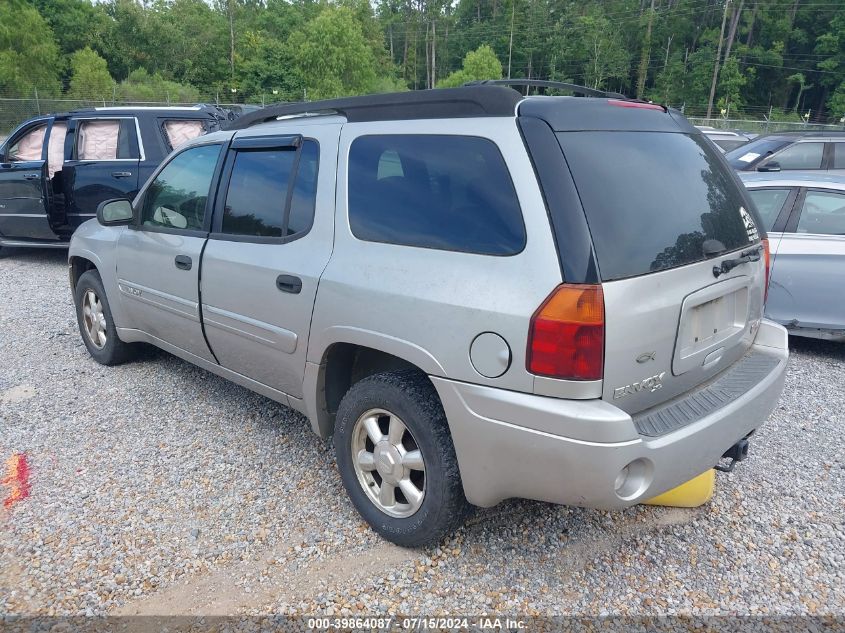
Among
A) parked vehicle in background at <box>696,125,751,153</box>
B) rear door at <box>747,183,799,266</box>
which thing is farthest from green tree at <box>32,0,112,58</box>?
rear door at <box>747,183,799,266</box>

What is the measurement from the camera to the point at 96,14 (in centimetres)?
5481

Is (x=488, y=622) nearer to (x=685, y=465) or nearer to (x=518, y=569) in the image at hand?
(x=518, y=569)

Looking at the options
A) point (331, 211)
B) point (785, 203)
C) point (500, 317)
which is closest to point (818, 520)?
point (500, 317)

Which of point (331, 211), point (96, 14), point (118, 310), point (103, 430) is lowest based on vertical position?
point (103, 430)

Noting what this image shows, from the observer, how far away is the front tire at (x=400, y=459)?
2518 mm

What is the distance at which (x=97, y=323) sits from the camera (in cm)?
491

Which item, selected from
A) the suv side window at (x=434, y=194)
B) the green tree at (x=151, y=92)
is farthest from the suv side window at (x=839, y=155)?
the green tree at (x=151, y=92)

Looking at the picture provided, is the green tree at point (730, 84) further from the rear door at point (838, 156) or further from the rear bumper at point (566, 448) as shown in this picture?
the rear bumper at point (566, 448)

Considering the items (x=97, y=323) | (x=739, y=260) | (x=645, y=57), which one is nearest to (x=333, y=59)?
(x=645, y=57)

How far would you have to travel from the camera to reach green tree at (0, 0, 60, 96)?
123 feet

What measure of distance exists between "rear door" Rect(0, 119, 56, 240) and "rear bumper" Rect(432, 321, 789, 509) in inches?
303

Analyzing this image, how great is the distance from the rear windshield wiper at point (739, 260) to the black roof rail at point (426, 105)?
1.08 metres

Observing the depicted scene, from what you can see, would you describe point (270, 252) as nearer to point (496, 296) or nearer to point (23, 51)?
point (496, 296)

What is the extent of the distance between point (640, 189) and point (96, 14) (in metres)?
65.5
